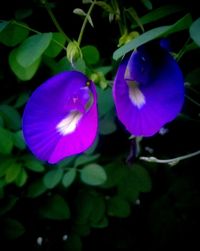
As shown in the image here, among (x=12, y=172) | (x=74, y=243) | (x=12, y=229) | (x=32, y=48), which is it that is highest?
(x=32, y=48)

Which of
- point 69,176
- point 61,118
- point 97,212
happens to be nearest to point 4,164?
point 69,176

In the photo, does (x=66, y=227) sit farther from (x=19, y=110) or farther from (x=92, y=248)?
Result: (x=19, y=110)

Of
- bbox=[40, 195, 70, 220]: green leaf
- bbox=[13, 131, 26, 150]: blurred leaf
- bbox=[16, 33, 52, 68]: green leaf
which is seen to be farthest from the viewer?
bbox=[40, 195, 70, 220]: green leaf

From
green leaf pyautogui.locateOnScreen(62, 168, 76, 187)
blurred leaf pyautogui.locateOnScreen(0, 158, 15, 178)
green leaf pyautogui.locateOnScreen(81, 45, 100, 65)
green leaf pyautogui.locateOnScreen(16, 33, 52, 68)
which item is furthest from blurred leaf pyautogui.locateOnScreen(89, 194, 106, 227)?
green leaf pyautogui.locateOnScreen(16, 33, 52, 68)

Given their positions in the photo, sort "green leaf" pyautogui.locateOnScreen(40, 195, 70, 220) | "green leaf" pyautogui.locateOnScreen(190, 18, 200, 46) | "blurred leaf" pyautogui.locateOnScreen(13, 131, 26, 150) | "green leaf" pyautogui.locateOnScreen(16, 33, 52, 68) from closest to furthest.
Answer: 1. "green leaf" pyautogui.locateOnScreen(190, 18, 200, 46)
2. "green leaf" pyautogui.locateOnScreen(16, 33, 52, 68)
3. "blurred leaf" pyautogui.locateOnScreen(13, 131, 26, 150)
4. "green leaf" pyautogui.locateOnScreen(40, 195, 70, 220)

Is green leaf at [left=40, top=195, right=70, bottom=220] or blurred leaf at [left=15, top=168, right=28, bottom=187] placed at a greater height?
blurred leaf at [left=15, top=168, right=28, bottom=187]

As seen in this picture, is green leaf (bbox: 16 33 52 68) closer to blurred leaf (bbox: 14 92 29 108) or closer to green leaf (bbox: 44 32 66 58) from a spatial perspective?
green leaf (bbox: 44 32 66 58)

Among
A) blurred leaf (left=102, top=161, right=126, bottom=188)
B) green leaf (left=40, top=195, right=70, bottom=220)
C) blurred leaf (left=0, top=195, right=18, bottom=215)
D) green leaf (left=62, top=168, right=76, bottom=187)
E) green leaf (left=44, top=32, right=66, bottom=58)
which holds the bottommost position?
blurred leaf (left=102, top=161, right=126, bottom=188)

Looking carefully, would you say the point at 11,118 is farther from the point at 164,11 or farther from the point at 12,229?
the point at 164,11
